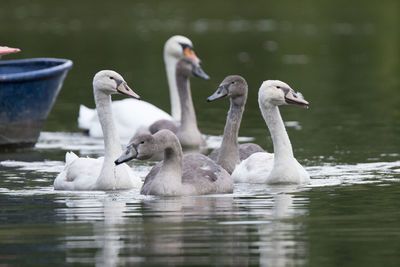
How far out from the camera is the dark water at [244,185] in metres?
8.91

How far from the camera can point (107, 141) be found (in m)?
12.7

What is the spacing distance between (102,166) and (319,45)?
25.0 m

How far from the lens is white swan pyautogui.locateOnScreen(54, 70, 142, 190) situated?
12.4m

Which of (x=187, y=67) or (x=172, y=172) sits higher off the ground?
(x=187, y=67)

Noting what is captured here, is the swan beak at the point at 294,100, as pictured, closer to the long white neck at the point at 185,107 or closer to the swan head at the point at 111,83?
the swan head at the point at 111,83

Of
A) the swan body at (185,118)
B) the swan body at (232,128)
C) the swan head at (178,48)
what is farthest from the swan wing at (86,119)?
the swan body at (232,128)

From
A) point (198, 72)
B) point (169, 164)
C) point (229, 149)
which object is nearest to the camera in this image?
point (169, 164)

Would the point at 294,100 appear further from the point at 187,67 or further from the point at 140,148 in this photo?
the point at 187,67

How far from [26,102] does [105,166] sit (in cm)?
435

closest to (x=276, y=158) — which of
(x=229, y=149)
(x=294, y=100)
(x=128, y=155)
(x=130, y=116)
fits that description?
(x=294, y=100)

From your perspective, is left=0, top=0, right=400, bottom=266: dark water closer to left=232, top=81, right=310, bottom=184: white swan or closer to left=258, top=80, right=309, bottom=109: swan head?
left=232, top=81, right=310, bottom=184: white swan

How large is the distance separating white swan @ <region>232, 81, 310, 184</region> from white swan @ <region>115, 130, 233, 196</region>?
80cm

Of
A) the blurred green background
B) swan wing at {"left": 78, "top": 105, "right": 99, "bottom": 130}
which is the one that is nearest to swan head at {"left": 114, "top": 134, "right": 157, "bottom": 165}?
the blurred green background

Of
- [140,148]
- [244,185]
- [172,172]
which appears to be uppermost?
[140,148]
